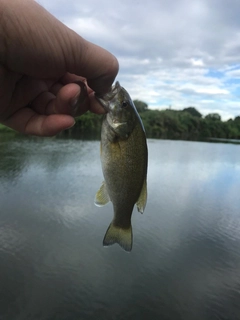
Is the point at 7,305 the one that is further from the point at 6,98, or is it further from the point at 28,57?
the point at 28,57

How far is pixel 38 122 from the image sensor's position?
264cm

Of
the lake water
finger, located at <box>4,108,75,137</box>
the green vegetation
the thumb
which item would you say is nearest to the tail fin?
finger, located at <box>4,108,75,137</box>

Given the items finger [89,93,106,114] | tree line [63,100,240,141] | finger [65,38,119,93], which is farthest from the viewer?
tree line [63,100,240,141]

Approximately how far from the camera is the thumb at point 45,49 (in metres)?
1.88

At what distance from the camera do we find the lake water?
8.64m

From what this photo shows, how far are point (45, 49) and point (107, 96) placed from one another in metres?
0.59

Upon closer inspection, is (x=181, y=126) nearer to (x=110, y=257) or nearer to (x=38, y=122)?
(x=110, y=257)

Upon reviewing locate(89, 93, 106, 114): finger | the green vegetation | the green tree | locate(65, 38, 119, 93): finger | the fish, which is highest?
the green tree

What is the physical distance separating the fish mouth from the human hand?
0.13 ft

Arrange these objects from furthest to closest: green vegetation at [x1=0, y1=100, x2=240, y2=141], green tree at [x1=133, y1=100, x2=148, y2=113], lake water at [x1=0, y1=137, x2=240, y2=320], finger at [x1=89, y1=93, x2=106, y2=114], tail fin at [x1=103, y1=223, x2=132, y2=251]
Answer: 1. green tree at [x1=133, y1=100, x2=148, y2=113]
2. green vegetation at [x1=0, y1=100, x2=240, y2=141]
3. lake water at [x1=0, y1=137, x2=240, y2=320]
4. tail fin at [x1=103, y1=223, x2=132, y2=251]
5. finger at [x1=89, y1=93, x2=106, y2=114]

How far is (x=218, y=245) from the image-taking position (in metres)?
11.9

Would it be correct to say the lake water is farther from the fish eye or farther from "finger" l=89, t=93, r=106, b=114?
the fish eye

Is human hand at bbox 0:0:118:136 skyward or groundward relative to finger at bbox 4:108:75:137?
skyward

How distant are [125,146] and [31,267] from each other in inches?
347
